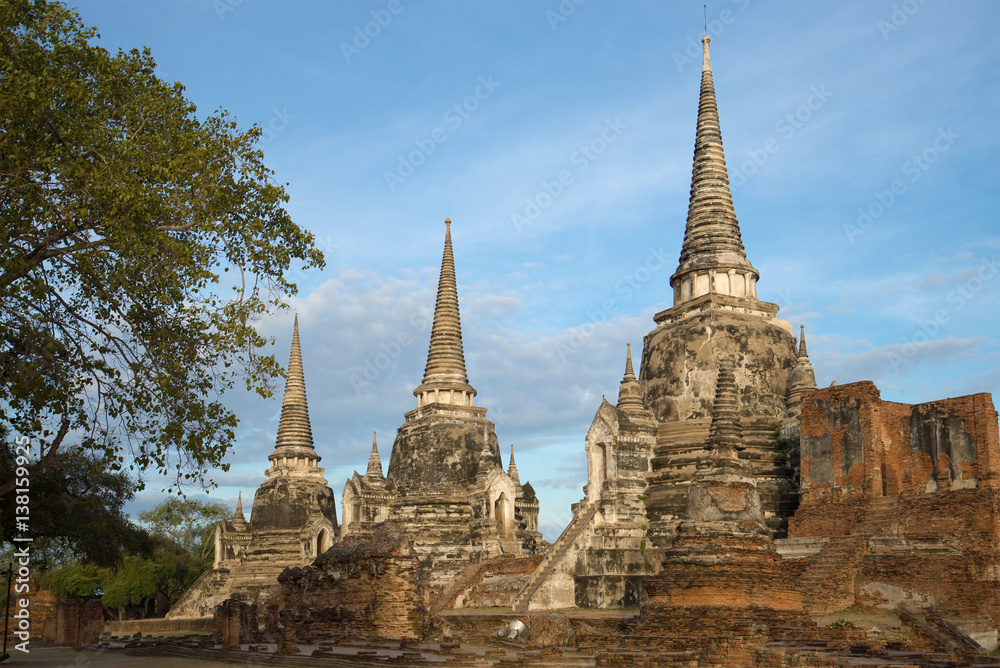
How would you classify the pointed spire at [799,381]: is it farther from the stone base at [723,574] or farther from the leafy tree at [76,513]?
the leafy tree at [76,513]

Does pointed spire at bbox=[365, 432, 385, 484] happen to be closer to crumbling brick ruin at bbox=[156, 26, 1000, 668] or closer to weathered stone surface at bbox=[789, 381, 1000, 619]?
crumbling brick ruin at bbox=[156, 26, 1000, 668]

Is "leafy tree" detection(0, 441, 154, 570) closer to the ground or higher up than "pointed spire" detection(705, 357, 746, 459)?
closer to the ground

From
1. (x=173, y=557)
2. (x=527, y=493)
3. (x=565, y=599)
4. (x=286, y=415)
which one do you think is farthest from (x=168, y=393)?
(x=173, y=557)

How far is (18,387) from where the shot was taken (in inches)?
460

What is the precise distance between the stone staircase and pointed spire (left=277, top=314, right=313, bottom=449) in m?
19.9

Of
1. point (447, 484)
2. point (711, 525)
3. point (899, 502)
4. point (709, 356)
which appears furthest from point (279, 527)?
point (899, 502)

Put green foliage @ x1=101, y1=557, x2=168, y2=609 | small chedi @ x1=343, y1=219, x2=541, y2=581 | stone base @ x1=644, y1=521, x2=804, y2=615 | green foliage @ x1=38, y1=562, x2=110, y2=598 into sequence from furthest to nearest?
green foliage @ x1=101, y1=557, x2=168, y2=609, green foliage @ x1=38, y1=562, x2=110, y2=598, small chedi @ x1=343, y1=219, x2=541, y2=581, stone base @ x1=644, y1=521, x2=804, y2=615

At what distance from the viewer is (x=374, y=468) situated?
3672 centimetres

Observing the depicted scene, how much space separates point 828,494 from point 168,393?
15755 millimetres

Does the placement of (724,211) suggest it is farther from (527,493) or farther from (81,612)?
(81,612)

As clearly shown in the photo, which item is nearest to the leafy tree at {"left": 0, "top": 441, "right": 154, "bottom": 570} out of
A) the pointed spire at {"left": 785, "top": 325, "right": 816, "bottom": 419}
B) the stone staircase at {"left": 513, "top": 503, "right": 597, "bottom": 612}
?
the stone staircase at {"left": 513, "top": 503, "right": 597, "bottom": 612}

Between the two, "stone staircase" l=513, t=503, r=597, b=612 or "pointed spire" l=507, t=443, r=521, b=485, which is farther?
"pointed spire" l=507, t=443, r=521, b=485

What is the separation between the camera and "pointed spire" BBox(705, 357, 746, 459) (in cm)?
2056

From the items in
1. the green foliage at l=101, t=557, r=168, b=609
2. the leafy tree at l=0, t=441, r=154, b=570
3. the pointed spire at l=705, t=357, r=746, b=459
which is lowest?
the green foliage at l=101, t=557, r=168, b=609
